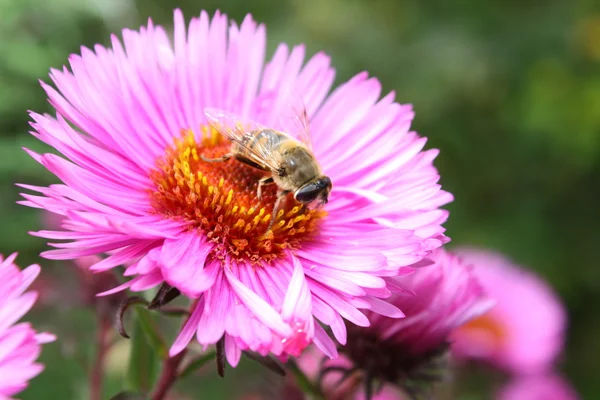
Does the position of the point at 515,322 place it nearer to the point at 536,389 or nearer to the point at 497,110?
the point at 536,389

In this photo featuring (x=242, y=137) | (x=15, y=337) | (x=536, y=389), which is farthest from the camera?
(x=536, y=389)

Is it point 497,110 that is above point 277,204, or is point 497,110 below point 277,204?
below

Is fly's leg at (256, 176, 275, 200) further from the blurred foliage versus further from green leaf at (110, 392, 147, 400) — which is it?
the blurred foliage

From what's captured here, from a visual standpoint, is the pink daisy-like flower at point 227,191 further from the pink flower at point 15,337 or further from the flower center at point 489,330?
the flower center at point 489,330

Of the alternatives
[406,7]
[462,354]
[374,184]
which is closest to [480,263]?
[462,354]

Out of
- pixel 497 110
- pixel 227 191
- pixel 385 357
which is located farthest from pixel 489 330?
pixel 227 191

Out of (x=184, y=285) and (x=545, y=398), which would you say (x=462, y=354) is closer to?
(x=545, y=398)

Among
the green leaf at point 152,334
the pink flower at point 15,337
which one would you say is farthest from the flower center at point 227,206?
the pink flower at point 15,337
